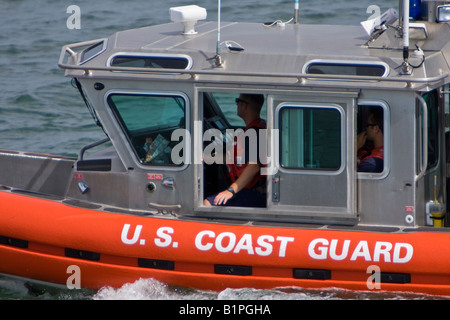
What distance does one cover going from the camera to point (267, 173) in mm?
6684

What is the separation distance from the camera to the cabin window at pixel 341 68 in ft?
21.5

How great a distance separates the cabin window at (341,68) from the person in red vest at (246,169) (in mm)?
535

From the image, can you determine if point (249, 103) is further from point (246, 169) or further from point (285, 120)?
point (246, 169)

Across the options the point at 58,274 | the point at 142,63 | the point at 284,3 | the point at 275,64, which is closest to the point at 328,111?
the point at 275,64

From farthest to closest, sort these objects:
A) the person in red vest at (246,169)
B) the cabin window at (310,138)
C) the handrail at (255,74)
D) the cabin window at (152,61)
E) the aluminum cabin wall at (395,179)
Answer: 1. the person in red vest at (246,169)
2. the cabin window at (152,61)
3. the cabin window at (310,138)
4. the aluminum cabin wall at (395,179)
5. the handrail at (255,74)

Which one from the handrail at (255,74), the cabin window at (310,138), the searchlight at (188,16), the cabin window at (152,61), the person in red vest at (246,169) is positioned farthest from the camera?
the searchlight at (188,16)

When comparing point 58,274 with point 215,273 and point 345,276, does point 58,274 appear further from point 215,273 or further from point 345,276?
point 345,276

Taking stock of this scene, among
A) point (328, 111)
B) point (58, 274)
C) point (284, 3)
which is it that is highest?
point (284, 3)

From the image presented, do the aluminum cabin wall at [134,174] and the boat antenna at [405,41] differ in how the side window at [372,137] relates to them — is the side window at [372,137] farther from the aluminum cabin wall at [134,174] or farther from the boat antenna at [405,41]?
the aluminum cabin wall at [134,174]

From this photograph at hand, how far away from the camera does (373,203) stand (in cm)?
665

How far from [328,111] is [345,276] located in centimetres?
126

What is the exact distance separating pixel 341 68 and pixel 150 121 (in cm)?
156

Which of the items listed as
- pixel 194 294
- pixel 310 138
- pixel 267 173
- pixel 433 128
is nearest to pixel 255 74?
pixel 310 138

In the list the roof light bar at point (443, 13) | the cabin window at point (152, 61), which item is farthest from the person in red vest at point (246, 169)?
the roof light bar at point (443, 13)
